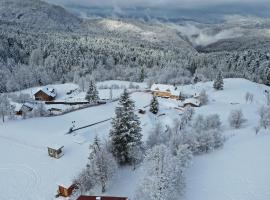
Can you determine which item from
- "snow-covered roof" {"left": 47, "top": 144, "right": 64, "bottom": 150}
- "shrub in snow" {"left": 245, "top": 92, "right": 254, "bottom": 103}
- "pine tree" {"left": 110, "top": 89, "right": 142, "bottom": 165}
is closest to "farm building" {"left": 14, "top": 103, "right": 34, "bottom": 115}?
"snow-covered roof" {"left": 47, "top": 144, "right": 64, "bottom": 150}

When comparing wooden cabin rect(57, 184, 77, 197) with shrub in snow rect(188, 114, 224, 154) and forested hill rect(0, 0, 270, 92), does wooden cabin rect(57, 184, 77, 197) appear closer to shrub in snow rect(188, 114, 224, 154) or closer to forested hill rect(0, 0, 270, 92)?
shrub in snow rect(188, 114, 224, 154)

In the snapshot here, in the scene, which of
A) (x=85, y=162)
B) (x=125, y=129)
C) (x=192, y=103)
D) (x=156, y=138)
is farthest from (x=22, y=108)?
(x=192, y=103)

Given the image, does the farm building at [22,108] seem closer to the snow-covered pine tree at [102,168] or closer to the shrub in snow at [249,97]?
Answer: the snow-covered pine tree at [102,168]

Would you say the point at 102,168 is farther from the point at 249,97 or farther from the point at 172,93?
the point at 249,97

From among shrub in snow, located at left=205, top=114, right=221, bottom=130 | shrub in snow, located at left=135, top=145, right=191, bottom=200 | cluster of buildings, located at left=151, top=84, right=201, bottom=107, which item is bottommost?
cluster of buildings, located at left=151, top=84, right=201, bottom=107

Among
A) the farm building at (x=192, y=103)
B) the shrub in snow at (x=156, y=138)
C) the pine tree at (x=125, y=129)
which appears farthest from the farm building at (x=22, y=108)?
the farm building at (x=192, y=103)

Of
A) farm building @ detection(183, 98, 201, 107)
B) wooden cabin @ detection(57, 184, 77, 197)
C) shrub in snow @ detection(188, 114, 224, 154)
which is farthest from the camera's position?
farm building @ detection(183, 98, 201, 107)
